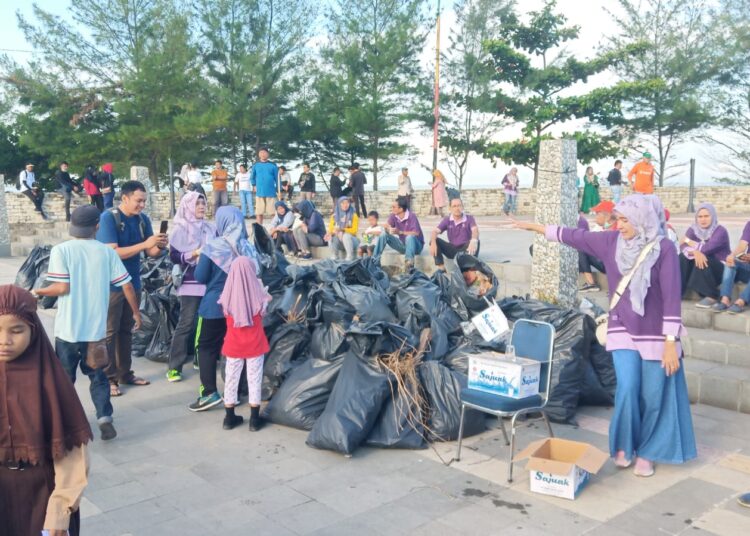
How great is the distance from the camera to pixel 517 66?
2630 centimetres

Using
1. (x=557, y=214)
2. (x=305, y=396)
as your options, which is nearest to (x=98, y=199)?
(x=557, y=214)

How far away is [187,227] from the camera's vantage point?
5.89 metres

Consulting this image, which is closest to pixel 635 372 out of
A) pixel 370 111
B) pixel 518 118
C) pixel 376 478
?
pixel 376 478

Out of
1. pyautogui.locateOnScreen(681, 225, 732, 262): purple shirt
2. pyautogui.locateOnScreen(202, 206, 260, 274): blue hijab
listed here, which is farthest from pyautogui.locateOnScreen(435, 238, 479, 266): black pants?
pyautogui.locateOnScreen(202, 206, 260, 274): blue hijab

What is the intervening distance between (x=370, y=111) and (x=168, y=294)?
67.6 ft

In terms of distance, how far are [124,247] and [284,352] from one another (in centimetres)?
157

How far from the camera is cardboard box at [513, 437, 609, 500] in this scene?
383 cm

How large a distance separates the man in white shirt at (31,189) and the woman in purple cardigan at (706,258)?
17.0 metres

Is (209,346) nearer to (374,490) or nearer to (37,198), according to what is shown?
(374,490)

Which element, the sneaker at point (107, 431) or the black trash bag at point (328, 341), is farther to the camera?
the black trash bag at point (328, 341)

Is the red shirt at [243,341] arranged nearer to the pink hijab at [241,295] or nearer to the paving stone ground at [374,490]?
the pink hijab at [241,295]

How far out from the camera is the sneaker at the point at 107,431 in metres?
4.76

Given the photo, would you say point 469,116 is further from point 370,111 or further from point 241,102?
point 241,102

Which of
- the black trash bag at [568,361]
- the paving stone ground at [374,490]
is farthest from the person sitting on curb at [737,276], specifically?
the black trash bag at [568,361]
